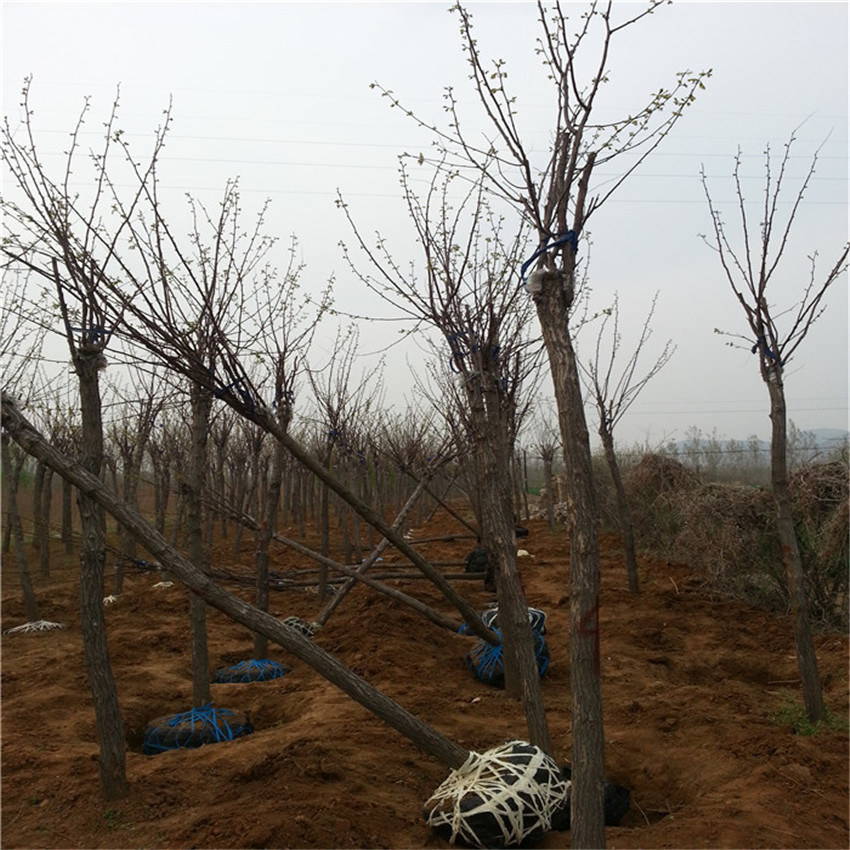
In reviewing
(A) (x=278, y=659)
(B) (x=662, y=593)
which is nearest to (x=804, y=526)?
(B) (x=662, y=593)

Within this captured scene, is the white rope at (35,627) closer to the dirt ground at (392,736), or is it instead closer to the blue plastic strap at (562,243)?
the dirt ground at (392,736)

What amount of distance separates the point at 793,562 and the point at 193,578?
3.76 metres

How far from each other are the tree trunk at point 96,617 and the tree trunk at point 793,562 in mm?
4050

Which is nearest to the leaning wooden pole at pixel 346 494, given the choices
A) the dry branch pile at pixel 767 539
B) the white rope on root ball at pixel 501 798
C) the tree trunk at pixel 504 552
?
the tree trunk at pixel 504 552

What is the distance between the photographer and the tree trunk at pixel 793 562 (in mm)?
4586

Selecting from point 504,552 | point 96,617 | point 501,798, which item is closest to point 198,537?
point 96,617

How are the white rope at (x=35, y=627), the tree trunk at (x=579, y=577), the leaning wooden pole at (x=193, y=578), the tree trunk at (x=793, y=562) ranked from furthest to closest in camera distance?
the white rope at (x=35, y=627) < the tree trunk at (x=793, y=562) < the leaning wooden pole at (x=193, y=578) < the tree trunk at (x=579, y=577)

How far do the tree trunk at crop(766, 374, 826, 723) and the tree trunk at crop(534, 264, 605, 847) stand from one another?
2.63 meters

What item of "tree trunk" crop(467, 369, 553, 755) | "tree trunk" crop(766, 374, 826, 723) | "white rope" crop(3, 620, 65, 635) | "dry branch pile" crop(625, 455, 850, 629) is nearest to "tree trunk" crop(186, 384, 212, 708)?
"tree trunk" crop(467, 369, 553, 755)

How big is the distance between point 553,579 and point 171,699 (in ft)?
20.2

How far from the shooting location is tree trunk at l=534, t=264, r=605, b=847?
98.5 inches

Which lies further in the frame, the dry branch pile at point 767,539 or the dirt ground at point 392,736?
the dry branch pile at point 767,539

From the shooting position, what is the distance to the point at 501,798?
10.3 ft

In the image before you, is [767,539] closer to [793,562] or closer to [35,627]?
[793,562]
